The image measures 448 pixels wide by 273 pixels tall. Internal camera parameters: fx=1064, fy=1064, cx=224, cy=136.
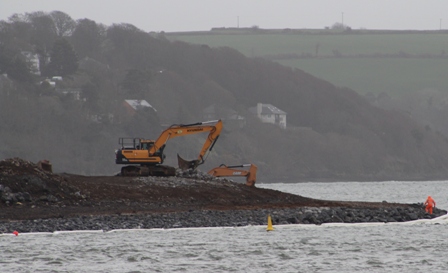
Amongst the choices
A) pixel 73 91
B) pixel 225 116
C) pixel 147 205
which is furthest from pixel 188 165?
pixel 225 116

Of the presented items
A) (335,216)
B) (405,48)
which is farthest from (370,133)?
(335,216)

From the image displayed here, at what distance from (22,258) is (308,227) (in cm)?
1164

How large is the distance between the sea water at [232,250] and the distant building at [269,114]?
128267mm

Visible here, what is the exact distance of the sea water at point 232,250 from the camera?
25.4 meters

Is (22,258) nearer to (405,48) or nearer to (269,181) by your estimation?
(269,181)

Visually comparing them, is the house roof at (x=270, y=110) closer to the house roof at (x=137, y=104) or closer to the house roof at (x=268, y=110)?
the house roof at (x=268, y=110)

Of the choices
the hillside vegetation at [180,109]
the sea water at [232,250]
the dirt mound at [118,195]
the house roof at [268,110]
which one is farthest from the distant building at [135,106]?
the sea water at [232,250]

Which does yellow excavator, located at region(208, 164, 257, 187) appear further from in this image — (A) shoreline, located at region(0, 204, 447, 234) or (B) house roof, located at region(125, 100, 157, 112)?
(B) house roof, located at region(125, 100, 157, 112)

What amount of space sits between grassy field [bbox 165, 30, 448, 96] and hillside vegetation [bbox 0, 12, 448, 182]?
27.6 feet

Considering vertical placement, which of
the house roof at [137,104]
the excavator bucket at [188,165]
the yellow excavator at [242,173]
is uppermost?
the house roof at [137,104]

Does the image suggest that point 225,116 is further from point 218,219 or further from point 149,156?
point 218,219

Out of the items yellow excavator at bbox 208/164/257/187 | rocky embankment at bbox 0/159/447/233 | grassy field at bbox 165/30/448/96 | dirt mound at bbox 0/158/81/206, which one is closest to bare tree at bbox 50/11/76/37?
grassy field at bbox 165/30/448/96

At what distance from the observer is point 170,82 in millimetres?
164375

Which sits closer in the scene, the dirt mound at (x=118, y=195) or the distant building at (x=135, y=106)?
the dirt mound at (x=118, y=195)
